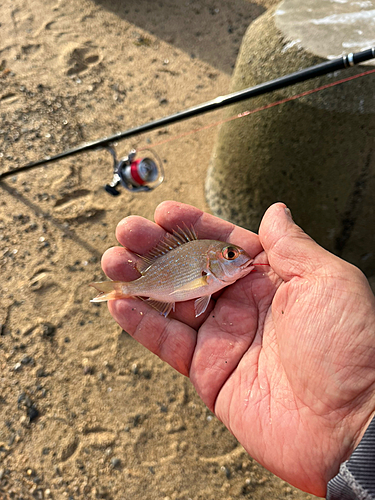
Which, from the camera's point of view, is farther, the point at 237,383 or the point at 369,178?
the point at 369,178

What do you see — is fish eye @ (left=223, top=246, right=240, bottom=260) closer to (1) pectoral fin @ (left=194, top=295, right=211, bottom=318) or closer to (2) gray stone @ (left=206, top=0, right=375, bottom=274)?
(1) pectoral fin @ (left=194, top=295, right=211, bottom=318)

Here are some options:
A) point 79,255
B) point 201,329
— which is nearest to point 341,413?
point 201,329

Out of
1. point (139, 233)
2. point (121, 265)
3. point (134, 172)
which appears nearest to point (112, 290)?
point (121, 265)

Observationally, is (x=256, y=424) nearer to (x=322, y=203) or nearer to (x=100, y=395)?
(x=100, y=395)

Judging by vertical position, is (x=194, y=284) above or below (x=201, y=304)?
above

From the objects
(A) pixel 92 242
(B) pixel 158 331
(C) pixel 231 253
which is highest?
(C) pixel 231 253

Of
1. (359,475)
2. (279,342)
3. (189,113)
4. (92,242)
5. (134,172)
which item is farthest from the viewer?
(92,242)

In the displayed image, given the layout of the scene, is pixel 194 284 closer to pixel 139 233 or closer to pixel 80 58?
pixel 139 233
